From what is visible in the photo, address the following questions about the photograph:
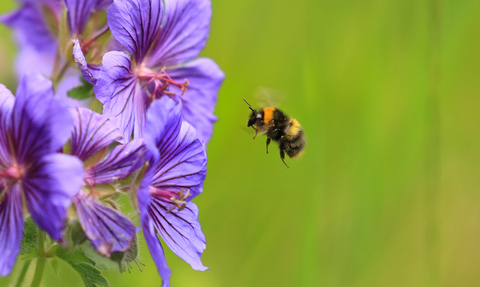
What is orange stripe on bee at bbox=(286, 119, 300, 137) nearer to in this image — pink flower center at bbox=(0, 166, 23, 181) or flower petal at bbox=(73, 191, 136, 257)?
flower petal at bbox=(73, 191, 136, 257)

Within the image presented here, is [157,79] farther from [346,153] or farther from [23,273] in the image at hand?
[346,153]

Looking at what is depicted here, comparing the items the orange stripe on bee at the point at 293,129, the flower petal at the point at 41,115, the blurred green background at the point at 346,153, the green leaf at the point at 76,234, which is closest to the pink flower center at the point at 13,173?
the flower petal at the point at 41,115

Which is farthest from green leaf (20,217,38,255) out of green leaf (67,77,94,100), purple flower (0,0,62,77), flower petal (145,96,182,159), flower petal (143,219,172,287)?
purple flower (0,0,62,77)

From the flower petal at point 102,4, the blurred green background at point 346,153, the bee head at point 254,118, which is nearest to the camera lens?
the flower petal at point 102,4

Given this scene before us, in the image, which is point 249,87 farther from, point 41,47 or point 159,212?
point 159,212

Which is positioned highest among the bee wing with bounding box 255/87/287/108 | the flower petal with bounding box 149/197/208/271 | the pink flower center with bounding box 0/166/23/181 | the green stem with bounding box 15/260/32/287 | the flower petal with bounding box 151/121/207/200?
the bee wing with bounding box 255/87/287/108

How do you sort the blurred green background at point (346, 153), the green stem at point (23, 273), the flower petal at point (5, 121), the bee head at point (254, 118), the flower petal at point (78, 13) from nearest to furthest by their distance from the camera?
the flower petal at point (5, 121)
the green stem at point (23, 273)
the flower petal at point (78, 13)
the bee head at point (254, 118)
the blurred green background at point (346, 153)

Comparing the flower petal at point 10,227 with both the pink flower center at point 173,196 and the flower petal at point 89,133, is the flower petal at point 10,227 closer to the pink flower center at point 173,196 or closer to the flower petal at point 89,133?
the flower petal at point 89,133
